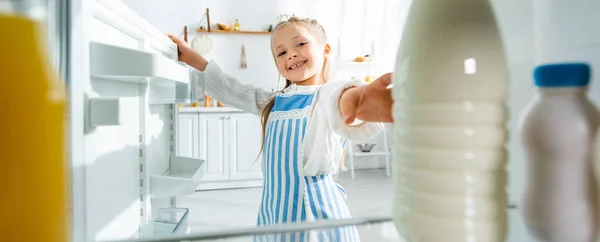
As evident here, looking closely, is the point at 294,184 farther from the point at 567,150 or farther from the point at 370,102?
the point at 567,150

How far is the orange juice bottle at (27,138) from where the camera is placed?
0.17 metres

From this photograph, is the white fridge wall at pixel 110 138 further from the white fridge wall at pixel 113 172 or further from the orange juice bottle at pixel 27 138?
the orange juice bottle at pixel 27 138

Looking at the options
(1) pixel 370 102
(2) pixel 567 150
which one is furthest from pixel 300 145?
(2) pixel 567 150

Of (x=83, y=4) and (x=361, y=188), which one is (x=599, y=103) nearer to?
(x=83, y=4)

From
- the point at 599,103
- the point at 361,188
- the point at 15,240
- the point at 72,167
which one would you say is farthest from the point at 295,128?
the point at 361,188

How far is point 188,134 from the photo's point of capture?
3256mm

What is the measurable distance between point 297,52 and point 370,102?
55cm

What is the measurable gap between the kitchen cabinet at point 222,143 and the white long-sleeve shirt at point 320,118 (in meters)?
2.10

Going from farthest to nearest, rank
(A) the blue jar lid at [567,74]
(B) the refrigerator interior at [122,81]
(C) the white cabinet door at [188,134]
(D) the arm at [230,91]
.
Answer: (C) the white cabinet door at [188,134] < (D) the arm at [230,91] < (B) the refrigerator interior at [122,81] < (A) the blue jar lid at [567,74]

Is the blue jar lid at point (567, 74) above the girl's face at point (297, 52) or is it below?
below

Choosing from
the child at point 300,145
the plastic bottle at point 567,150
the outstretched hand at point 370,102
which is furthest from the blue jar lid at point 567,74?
the child at point 300,145

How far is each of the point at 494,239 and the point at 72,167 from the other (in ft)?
1.48

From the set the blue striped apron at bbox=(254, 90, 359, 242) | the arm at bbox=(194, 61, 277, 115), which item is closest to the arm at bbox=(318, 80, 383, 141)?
the blue striped apron at bbox=(254, 90, 359, 242)

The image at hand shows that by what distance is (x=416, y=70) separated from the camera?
251 mm
